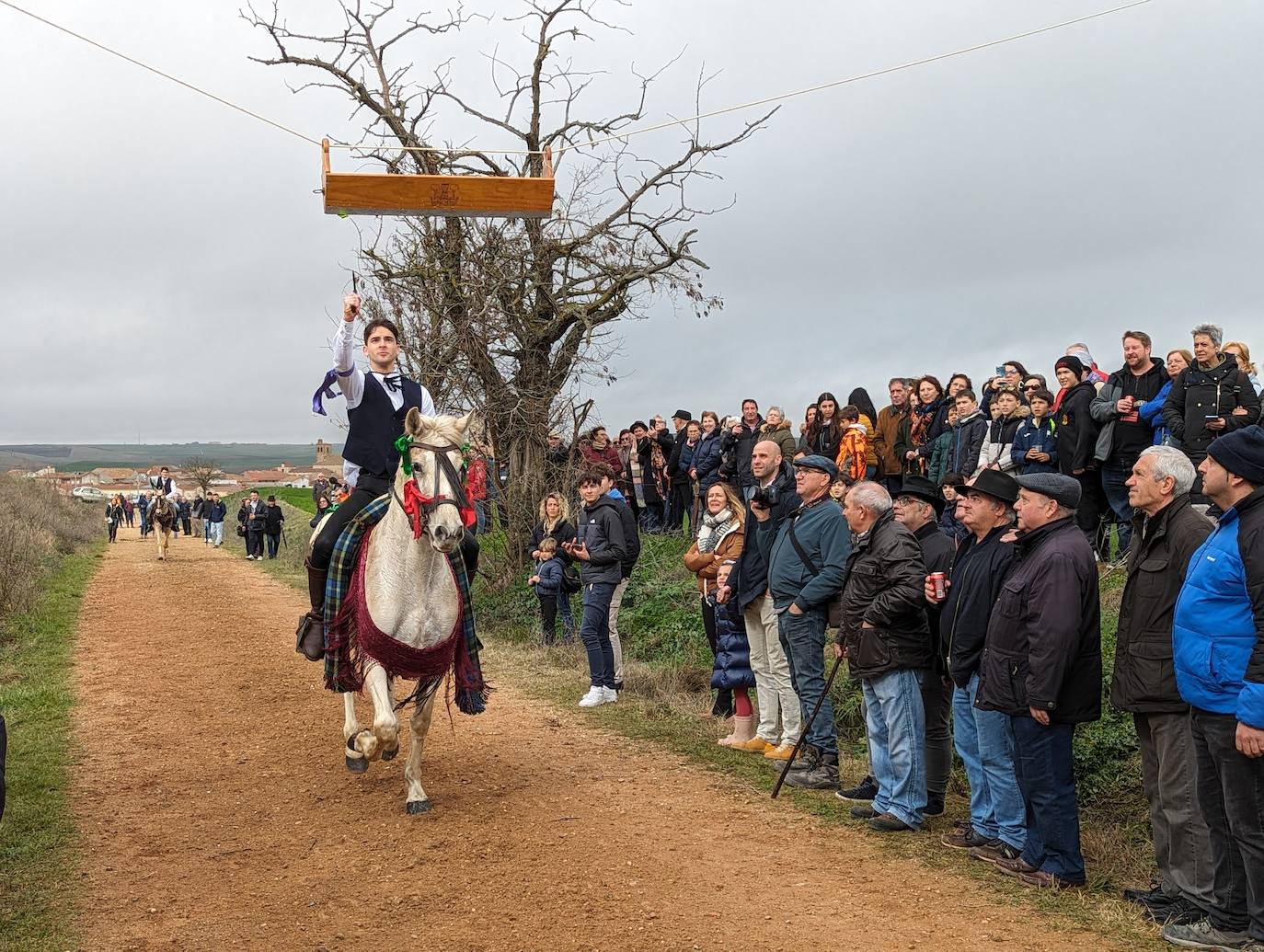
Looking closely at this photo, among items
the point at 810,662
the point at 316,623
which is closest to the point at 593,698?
the point at 810,662

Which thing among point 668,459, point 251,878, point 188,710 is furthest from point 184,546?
point 251,878

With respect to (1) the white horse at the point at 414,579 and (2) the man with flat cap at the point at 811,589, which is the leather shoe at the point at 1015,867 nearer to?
(2) the man with flat cap at the point at 811,589

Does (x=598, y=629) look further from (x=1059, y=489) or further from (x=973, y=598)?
(x=1059, y=489)

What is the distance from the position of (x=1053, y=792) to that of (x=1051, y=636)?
942 millimetres

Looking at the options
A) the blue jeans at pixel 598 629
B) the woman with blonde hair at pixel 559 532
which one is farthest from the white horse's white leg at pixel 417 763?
the woman with blonde hair at pixel 559 532

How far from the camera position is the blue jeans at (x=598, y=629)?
36.4 ft

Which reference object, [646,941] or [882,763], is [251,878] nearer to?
[646,941]

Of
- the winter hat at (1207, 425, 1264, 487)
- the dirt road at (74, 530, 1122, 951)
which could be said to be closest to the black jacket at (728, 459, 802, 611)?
the dirt road at (74, 530, 1122, 951)

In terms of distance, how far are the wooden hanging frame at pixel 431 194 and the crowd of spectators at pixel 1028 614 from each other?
3.10 meters

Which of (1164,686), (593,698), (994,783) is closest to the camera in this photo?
(1164,686)

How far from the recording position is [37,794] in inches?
321

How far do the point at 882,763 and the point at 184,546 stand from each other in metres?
37.1

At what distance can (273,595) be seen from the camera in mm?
22031

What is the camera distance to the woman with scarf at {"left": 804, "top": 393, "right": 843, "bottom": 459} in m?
14.5
